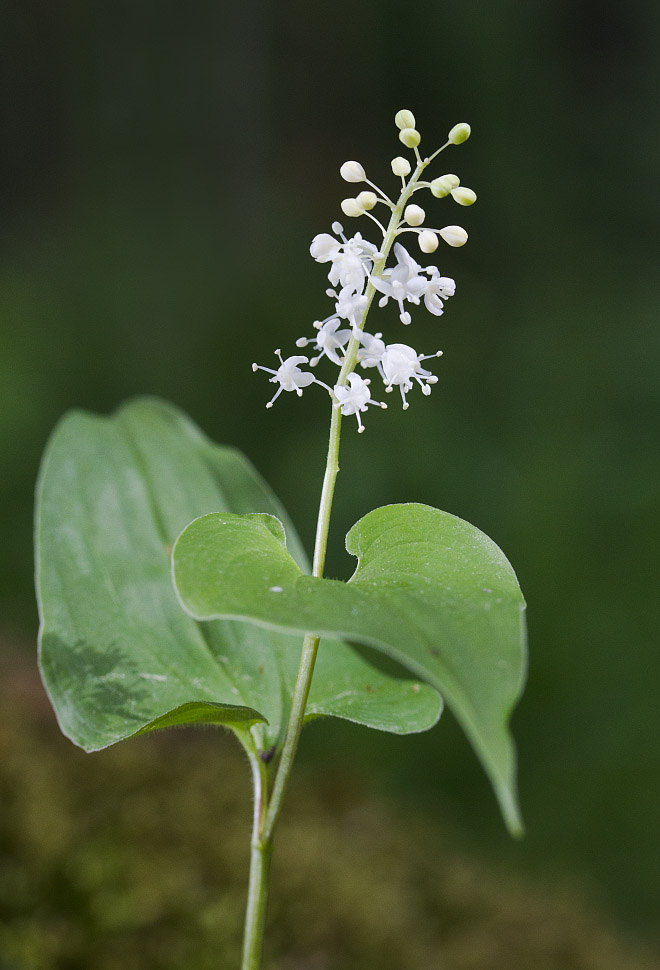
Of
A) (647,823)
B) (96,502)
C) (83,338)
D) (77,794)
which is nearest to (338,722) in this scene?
(647,823)

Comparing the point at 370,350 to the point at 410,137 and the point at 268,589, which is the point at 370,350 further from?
the point at 268,589

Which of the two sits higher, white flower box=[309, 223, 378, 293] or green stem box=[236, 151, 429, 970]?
white flower box=[309, 223, 378, 293]

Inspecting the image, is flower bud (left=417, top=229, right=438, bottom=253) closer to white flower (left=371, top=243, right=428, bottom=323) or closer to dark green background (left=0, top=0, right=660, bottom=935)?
white flower (left=371, top=243, right=428, bottom=323)

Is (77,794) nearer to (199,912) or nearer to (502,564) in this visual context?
(199,912)

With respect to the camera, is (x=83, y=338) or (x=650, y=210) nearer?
(x=83, y=338)

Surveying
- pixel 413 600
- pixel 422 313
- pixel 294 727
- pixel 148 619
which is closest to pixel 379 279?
pixel 413 600

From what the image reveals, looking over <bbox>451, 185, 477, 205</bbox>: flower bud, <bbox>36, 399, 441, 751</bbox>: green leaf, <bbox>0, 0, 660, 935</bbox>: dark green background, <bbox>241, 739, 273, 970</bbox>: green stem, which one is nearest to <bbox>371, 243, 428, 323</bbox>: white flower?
<bbox>451, 185, 477, 205</bbox>: flower bud

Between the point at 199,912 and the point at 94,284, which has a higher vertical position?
the point at 94,284
